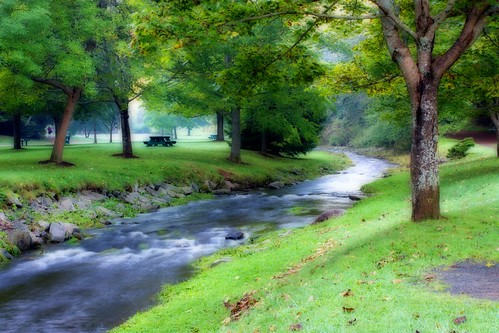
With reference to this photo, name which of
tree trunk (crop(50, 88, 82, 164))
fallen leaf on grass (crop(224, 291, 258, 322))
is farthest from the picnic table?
fallen leaf on grass (crop(224, 291, 258, 322))

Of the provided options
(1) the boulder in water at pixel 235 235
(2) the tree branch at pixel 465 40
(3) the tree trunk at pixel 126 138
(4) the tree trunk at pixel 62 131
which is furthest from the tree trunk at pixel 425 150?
(3) the tree trunk at pixel 126 138

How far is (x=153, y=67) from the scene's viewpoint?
31.0m

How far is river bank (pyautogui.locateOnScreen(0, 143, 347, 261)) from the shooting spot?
1806 centimetres

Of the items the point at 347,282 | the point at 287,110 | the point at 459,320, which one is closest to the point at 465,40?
the point at 347,282

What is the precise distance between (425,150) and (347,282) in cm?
452

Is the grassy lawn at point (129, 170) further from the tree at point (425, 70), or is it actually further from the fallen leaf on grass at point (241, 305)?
the tree at point (425, 70)

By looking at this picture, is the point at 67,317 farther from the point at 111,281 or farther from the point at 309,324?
the point at 309,324

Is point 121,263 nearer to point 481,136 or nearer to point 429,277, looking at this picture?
point 429,277

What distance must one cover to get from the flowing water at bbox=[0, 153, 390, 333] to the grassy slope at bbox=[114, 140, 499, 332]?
3.47 ft

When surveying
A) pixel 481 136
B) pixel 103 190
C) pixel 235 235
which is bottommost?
pixel 235 235

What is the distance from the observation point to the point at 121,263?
49.3 ft

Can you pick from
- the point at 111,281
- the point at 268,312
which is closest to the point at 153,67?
the point at 111,281

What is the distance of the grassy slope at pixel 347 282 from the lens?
6383 millimetres

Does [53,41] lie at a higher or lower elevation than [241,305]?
higher
